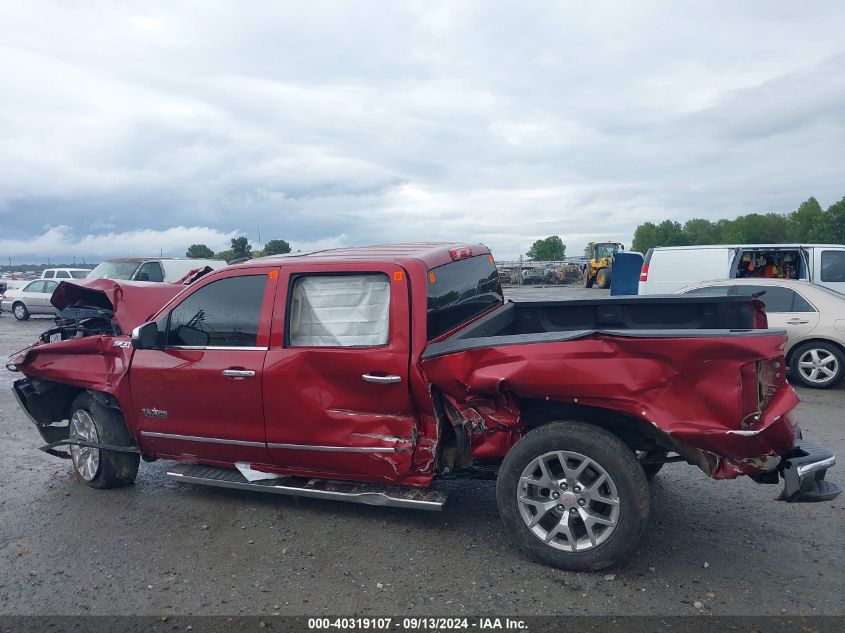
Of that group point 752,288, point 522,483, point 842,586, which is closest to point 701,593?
point 842,586

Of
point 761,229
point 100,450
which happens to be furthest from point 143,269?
point 761,229

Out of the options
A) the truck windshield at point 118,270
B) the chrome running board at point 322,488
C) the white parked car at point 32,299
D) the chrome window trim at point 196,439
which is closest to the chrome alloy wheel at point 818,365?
the chrome running board at point 322,488

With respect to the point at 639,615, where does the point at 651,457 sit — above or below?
above

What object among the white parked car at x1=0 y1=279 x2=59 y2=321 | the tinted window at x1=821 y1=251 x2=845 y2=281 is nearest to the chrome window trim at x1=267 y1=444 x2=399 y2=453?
the tinted window at x1=821 y1=251 x2=845 y2=281

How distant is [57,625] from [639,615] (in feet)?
9.87

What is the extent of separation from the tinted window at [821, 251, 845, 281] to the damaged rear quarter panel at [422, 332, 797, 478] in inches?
423

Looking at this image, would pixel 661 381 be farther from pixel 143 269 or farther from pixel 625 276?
pixel 143 269

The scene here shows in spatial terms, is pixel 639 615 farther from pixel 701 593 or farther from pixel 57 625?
pixel 57 625

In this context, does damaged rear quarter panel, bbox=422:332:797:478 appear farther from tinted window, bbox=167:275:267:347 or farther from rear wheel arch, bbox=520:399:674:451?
tinted window, bbox=167:275:267:347

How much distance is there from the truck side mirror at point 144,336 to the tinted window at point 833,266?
12.5 m

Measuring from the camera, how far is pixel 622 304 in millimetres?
5312

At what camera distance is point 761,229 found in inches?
3568

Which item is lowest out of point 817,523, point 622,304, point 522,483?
point 817,523

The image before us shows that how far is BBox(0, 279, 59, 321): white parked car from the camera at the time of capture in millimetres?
22719
